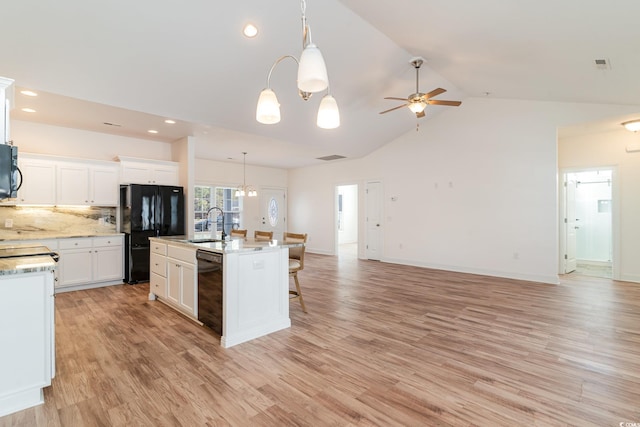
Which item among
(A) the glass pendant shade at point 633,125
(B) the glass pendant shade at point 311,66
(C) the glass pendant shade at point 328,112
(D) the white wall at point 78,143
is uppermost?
(A) the glass pendant shade at point 633,125

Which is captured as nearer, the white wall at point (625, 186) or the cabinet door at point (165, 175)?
the white wall at point (625, 186)

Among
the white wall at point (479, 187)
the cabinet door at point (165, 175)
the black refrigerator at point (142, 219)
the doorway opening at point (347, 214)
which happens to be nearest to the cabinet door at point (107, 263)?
the black refrigerator at point (142, 219)

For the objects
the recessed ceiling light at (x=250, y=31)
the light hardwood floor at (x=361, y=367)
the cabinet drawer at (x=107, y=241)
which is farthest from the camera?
the cabinet drawer at (x=107, y=241)

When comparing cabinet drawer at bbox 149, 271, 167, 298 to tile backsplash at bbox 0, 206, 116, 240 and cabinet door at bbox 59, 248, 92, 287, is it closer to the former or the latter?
cabinet door at bbox 59, 248, 92, 287

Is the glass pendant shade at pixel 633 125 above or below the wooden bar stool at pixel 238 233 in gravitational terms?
above

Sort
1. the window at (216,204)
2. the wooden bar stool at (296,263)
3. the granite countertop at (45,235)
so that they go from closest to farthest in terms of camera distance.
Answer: the wooden bar stool at (296,263) < the granite countertop at (45,235) < the window at (216,204)

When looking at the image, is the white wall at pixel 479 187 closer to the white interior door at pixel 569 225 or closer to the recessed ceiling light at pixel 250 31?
the white interior door at pixel 569 225

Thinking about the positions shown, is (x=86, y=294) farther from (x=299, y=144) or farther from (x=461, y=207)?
(x=461, y=207)

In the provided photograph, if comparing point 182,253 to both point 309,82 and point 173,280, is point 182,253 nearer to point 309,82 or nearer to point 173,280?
point 173,280

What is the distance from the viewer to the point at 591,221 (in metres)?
7.18

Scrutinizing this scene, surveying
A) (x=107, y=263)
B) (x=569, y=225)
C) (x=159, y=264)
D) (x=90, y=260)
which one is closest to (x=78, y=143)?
(x=90, y=260)

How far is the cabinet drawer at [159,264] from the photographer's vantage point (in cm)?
398

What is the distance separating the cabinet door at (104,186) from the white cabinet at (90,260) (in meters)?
0.66

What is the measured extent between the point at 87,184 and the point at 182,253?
3001 millimetres
